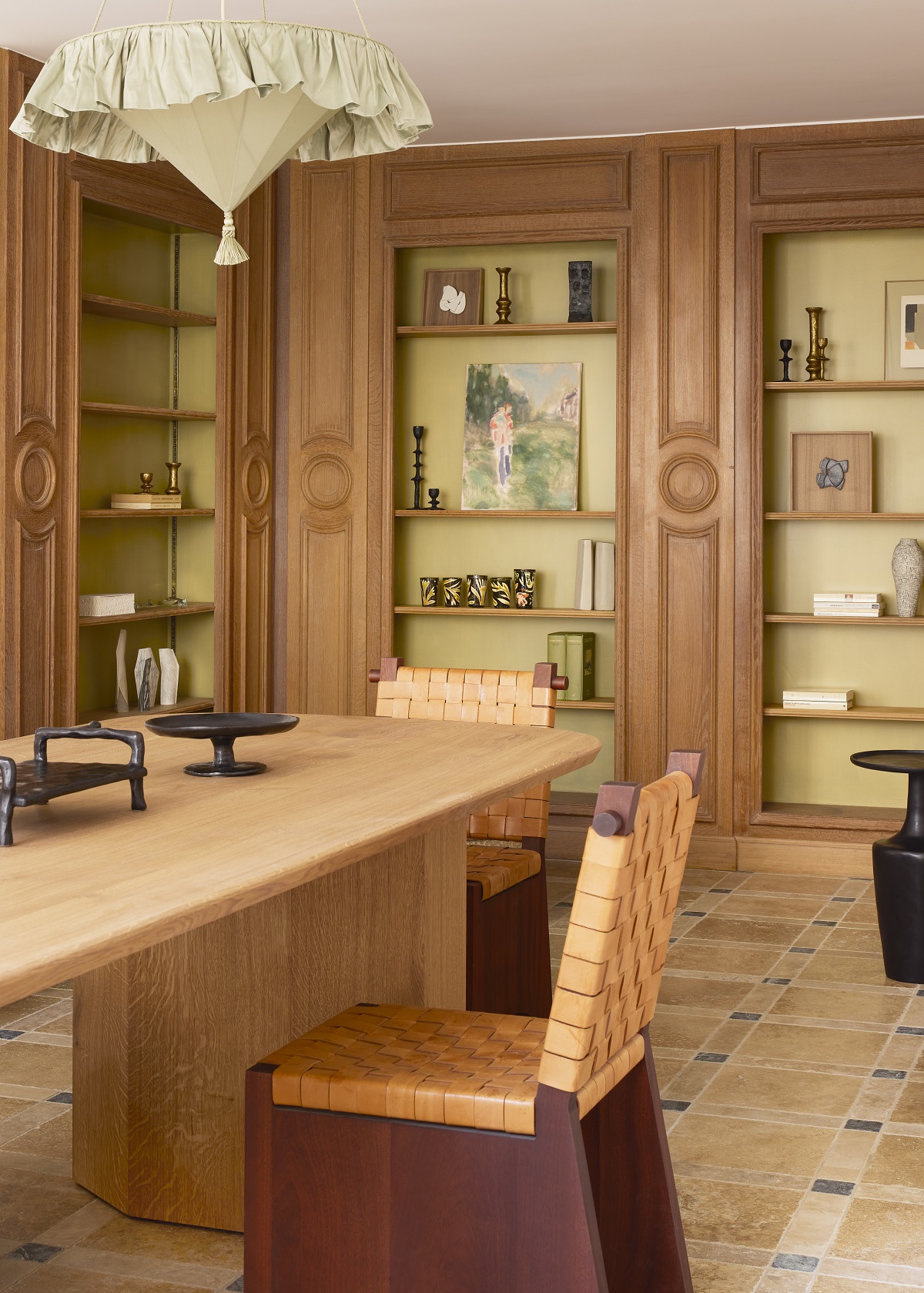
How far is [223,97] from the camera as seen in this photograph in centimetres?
229

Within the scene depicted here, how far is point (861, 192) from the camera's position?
5.62 m

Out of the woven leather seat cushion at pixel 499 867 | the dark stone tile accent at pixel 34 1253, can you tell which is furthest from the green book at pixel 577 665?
the dark stone tile accent at pixel 34 1253

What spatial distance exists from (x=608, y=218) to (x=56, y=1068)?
3.90m

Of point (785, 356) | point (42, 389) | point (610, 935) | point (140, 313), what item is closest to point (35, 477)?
point (42, 389)

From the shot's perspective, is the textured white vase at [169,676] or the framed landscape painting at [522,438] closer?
the textured white vase at [169,676]

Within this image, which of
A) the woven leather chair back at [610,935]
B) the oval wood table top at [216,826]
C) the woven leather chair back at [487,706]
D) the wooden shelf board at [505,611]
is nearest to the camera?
the oval wood table top at [216,826]

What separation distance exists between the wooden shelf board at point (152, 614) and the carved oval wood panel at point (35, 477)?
49 cm

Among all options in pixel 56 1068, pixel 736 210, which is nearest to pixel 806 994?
pixel 56 1068

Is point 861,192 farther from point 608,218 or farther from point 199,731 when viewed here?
point 199,731

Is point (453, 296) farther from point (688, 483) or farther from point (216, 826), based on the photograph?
point (216, 826)

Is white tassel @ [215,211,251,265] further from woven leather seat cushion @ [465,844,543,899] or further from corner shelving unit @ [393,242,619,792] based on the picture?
corner shelving unit @ [393,242,619,792]

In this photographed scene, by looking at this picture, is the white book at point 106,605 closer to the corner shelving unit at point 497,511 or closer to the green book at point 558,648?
the corner shelving unit at point 497,511

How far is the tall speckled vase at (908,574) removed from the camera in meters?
5.75

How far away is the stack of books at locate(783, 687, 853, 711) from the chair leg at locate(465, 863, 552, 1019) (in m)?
2.40
